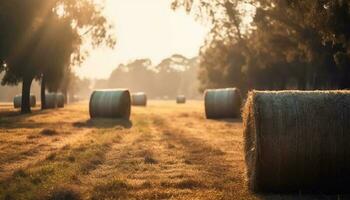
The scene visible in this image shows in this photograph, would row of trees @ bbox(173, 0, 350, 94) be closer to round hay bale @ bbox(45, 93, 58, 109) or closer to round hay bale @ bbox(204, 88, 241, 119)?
round hay bale @ bbox(204, 88, 241, 119)

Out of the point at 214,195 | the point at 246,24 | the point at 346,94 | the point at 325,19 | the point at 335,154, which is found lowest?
the point at 214,195

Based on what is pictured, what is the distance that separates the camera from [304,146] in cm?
1059

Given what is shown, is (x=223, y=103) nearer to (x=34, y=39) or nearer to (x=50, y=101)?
(x=34, y=39)

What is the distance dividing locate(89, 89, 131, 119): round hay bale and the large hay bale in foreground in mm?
23266

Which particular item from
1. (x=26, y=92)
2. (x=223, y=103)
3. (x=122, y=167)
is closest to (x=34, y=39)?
(x=26, y=92)

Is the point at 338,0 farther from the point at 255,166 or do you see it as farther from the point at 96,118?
the point at 96,118

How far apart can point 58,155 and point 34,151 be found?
1.53 m

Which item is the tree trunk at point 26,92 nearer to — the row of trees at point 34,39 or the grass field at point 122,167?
the row of trees at point 34,39

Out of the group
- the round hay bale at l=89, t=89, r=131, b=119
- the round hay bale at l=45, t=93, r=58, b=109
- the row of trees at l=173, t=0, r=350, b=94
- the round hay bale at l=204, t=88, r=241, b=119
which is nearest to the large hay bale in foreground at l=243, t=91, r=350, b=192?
the row of trees at l=173, t=0, r=350, b=94

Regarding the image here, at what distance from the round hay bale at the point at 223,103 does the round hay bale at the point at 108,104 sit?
595 cm

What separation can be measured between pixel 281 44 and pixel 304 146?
33.7 metres

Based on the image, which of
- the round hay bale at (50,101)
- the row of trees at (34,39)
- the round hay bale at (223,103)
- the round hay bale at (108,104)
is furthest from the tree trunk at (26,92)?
the round hay bale at (223,103)

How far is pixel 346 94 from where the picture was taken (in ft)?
35.8

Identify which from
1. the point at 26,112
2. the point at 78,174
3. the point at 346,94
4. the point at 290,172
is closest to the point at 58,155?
the point at 78,174
